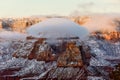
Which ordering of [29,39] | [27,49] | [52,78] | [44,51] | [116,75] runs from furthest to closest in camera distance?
[29,39] → [27,49] → [44,51] → [52,78] → [116,75]

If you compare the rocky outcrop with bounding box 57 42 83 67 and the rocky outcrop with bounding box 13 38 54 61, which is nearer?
the rocky outcrop with bounding box 57 42 83 67

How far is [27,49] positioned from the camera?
176500 millimetres

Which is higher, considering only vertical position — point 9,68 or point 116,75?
point 116,75

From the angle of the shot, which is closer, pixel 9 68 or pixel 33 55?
pixel 9 68

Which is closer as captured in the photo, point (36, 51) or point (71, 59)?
point (71, 59)

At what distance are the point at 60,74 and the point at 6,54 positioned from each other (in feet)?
293

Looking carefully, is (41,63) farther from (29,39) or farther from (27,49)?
(29,39)

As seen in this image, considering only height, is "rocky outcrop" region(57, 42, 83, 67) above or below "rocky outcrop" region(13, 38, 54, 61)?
above

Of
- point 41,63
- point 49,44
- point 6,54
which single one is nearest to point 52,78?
point 41,63

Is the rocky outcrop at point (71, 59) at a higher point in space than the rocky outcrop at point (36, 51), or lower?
higher

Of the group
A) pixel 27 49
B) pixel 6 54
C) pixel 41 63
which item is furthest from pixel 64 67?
pixel 6 54

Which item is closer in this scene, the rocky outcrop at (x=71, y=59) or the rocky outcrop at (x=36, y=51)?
the rocky outcrop at (x=71, y=59)

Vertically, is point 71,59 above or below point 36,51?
above

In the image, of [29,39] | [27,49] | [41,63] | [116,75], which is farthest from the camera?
[29,39]
